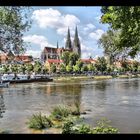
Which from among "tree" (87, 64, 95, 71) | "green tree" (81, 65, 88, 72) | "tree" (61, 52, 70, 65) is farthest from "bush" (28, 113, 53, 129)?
"green tree" (81, 65, 88, 72)

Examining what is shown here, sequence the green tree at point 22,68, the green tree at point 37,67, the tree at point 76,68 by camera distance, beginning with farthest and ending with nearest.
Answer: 1. the green tree at point 37,67
2. the tree at point 76,68
3. the green tree at point 22,68

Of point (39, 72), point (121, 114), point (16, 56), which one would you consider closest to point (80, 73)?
point (39, 72)

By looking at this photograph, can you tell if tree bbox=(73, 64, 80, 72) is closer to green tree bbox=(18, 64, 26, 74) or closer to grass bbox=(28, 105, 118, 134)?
green tree bbox=(18, 64, 26, 74)

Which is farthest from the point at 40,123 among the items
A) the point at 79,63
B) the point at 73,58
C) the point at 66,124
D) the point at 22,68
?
the point at 73,58

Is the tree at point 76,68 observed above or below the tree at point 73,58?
below

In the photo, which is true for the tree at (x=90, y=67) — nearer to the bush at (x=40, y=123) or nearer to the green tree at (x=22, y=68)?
the green tree at (x=22, y=68)

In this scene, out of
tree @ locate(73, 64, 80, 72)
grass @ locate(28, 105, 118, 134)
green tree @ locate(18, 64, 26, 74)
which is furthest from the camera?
tree @ locate(73, 64, 80, 72)

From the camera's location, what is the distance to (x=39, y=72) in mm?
66375

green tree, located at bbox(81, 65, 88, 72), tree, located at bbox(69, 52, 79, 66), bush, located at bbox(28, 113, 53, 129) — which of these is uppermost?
tree, located at bbox(69, 52, 79, 66)

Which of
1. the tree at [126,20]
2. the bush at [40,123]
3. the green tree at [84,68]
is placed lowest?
the bush at [40,123]

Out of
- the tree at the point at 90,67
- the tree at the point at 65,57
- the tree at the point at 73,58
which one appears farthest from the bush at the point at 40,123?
the tree at the point at 90,67

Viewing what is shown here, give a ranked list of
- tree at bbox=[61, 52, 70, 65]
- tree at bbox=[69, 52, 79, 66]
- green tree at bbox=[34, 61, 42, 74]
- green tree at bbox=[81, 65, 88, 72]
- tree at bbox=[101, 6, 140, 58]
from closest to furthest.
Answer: tree at bbox=[101, 6, 140, 58] < tree at bbox=[61, 52, 70, 65] < tree at bbox=[69, 52, 79, 66] < green tree at bbox=[34, 61, 42, 74] < green tree at bbox=[81, 65, 88, 72]
